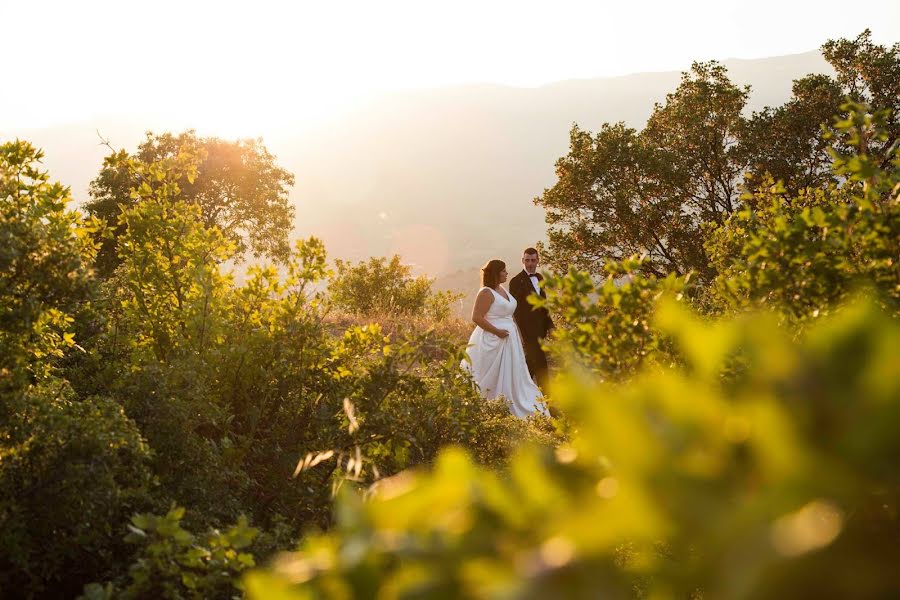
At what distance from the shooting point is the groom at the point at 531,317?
1237cm

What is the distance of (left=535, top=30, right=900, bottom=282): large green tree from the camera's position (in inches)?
637

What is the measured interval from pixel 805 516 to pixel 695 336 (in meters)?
0.15

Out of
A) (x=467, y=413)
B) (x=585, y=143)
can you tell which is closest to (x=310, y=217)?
(x=585, y=143)

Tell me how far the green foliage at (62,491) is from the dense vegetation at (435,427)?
12mm

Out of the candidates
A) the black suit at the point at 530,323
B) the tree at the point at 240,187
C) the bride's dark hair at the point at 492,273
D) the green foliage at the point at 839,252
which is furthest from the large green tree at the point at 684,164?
the tree at the point at 240,187

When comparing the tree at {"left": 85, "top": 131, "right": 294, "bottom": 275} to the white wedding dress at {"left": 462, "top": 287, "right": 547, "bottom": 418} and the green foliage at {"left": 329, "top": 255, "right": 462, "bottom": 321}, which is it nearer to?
the green foliage at {"left": 329, "top": 255, "right": 462, "bottom": 321}

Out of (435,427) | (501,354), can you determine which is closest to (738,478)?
(435,427)

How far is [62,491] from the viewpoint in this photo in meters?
2.68

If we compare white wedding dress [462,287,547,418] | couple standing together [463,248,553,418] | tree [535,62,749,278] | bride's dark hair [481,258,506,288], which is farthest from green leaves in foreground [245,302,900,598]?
tree [535,62,749,278]

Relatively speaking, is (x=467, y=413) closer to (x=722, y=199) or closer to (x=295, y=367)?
(x=295, y=367)

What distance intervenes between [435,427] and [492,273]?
7.10 metres

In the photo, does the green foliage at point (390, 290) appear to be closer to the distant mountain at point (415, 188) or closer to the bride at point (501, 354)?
the bride at point (501, 354)

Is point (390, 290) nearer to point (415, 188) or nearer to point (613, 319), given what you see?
point (613, 319)

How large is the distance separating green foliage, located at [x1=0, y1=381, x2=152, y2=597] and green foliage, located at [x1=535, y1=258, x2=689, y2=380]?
5.89ft
